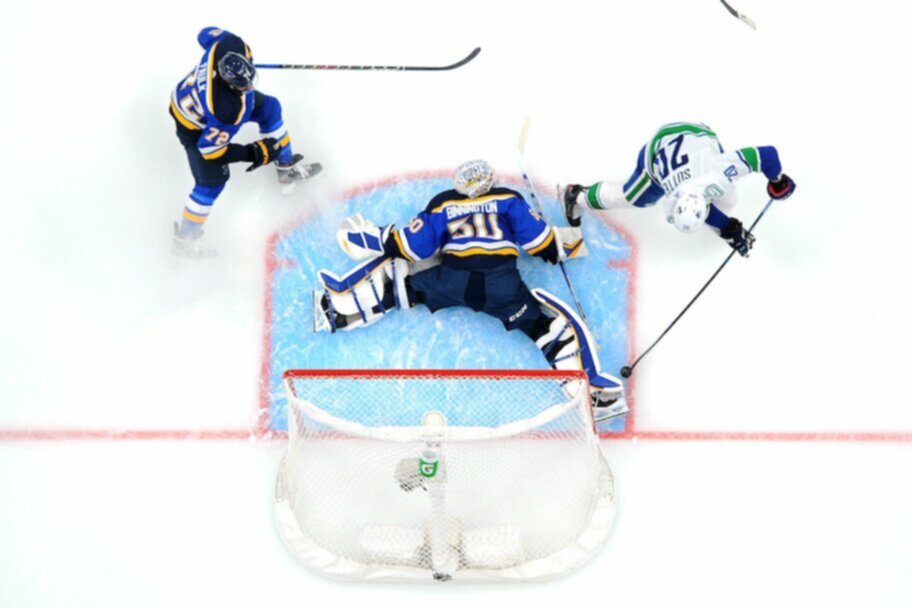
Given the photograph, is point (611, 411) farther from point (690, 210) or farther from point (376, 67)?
point (376, 67)

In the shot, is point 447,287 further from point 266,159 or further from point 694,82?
point 694,82

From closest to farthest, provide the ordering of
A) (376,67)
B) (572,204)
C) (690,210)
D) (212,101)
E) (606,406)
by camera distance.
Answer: (690,210) → (212,101) → (606,406) → (572,204) → (376,67)

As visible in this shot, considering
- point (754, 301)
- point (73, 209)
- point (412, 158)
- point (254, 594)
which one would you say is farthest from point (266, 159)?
point (754, 301)

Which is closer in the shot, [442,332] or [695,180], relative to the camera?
Result: [695,180]

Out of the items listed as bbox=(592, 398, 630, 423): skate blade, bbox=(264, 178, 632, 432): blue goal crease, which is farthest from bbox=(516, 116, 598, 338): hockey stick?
bbox=(592, 398, 630, 423): skate blade

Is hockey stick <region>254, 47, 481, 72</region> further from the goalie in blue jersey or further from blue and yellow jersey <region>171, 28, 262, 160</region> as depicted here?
the goalie in blue jersey

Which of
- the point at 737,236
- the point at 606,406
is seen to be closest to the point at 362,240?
the point at 606,406
